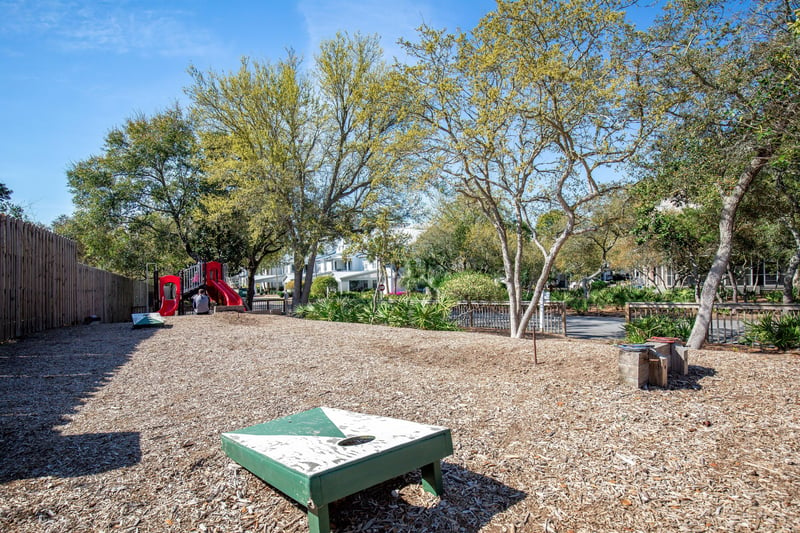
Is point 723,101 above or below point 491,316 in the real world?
above

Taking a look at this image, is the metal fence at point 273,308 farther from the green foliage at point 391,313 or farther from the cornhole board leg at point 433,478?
the cornhole board leg at point 433,478

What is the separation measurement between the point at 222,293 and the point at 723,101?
16.9 metres

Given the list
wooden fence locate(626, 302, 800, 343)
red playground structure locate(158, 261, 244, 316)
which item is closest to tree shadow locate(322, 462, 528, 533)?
wooden fence locate(626, 302, 800, 343)

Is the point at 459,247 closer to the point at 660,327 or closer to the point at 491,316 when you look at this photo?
the point at 491,316

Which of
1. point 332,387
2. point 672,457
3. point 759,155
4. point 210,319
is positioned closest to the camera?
point 672,457

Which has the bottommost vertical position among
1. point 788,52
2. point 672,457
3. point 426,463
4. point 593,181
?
point 672,457

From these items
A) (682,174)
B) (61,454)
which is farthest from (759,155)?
(61,454)

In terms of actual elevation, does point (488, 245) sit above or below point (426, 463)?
above

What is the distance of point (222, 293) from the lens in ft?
62.8

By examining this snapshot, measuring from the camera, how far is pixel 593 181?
30.8 ft

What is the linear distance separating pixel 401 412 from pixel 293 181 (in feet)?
47.4

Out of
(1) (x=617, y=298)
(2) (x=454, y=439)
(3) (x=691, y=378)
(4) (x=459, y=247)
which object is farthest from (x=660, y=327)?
Result: (4) (x=459, y=247)

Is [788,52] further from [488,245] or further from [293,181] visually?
[488,245]

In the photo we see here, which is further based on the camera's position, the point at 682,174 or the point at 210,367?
the point at 682,174
